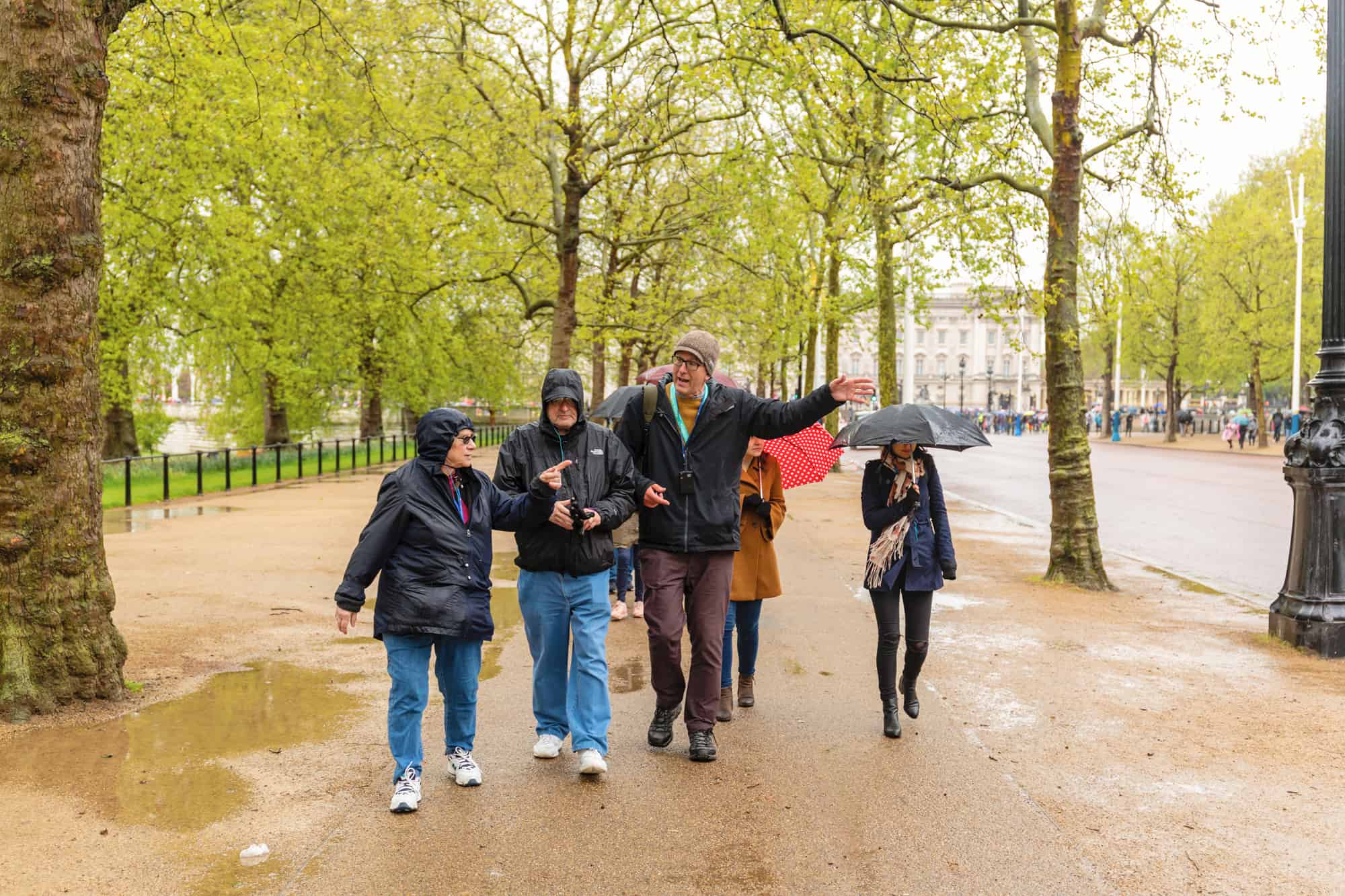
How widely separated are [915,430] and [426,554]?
101 inches

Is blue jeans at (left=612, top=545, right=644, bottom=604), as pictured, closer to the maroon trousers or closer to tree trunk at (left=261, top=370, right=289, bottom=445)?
the maroon trousers

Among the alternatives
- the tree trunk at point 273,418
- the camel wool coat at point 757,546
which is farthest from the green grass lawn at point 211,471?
the camel wool coat at point 757,546

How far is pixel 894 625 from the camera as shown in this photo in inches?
249

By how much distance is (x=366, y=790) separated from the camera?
505 cm

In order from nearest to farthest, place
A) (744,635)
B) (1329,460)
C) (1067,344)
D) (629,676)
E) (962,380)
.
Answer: (744,635) < (629,676) < (1329,460) < (1067,344) < (962,380)

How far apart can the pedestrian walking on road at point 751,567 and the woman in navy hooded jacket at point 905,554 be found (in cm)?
53

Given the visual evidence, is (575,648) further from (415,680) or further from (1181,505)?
(1181,505)

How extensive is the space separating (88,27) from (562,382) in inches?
126

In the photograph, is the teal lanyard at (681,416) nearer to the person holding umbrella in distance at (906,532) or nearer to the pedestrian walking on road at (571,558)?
the pedestrian walking on road at (571,558)

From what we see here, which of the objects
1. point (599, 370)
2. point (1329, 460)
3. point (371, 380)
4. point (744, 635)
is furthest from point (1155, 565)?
point (371, 380)

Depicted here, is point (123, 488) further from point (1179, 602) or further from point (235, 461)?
point (1179, 602)

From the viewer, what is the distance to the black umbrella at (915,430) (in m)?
6.05

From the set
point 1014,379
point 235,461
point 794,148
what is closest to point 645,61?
point 794,148

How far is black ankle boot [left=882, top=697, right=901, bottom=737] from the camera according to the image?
601cm
